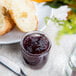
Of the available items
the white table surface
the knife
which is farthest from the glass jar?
the knife

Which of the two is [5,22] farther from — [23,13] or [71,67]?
[71,67]

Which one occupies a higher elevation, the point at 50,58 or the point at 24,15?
the point at 24,15

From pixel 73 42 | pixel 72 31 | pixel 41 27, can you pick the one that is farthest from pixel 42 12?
pixel 72 31

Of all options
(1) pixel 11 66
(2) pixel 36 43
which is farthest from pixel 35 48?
(1) pixel 11 66

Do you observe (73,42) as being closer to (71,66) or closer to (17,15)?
(71,66)

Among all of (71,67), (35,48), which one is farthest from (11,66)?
(71,67)

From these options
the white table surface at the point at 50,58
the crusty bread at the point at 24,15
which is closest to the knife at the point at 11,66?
the white table surface at the point at 50,58
